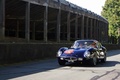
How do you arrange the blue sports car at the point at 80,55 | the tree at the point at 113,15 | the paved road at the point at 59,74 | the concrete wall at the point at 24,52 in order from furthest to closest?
1. the tree at the point at 113,15
2. the concrete wall at the point at 24,52
3. the blue sports car at the point at 80,55
4. the paved road at the point at 59,74

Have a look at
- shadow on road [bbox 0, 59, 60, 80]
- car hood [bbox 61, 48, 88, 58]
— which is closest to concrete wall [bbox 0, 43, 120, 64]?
shadow on road [bbox 0, 59, 60, 80]

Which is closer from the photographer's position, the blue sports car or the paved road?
the paved road

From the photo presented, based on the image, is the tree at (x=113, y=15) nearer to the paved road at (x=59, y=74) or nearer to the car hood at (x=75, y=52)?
the car hood at (x=75, y=52)

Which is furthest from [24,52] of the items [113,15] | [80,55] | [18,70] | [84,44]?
[113,15]

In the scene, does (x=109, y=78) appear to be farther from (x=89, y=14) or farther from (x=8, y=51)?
(x=89, y=14)

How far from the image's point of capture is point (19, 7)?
30.9m

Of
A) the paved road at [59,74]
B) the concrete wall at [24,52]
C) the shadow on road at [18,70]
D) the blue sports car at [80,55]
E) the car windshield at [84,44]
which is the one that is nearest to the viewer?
the paved road at [59,74]

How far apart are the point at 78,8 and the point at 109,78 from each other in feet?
101

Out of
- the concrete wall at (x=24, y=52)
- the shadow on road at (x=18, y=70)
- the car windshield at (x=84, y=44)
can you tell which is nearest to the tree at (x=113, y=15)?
the concrete wall at (x=24, y=52)

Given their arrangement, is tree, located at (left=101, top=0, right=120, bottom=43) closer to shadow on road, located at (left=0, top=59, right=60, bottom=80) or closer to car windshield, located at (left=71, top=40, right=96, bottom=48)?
car windshield, located at (left=71, top=40, right=96, bottom=48)

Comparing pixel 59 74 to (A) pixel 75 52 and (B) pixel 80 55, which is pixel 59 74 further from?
(A) pixel 75 52

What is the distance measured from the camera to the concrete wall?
1823 centimetres

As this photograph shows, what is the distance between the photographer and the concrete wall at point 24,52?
18.2 m

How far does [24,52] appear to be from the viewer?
68.3 ft
